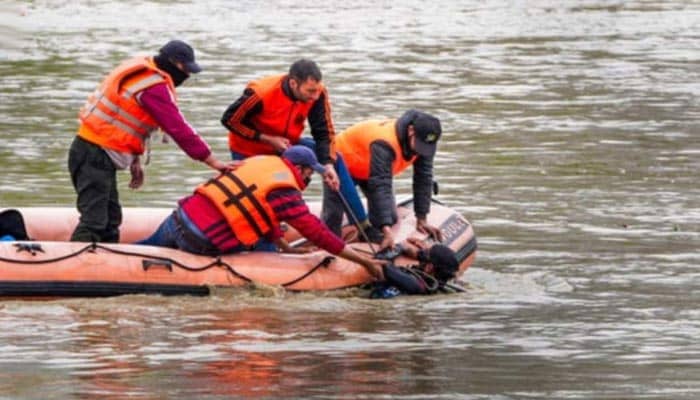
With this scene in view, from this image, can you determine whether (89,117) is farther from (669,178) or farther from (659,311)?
(669,178)

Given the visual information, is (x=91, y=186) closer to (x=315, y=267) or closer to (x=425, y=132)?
(x=315, y=267)

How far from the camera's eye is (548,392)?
8.66m

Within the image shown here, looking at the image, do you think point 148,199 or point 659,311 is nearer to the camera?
point 659,311

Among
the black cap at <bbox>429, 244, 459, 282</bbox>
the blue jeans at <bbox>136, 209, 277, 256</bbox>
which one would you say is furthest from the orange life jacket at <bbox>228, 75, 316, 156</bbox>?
the black cap at <bbox>429, 244, 459, 282</bbox>

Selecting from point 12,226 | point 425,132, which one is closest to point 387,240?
point 425,132

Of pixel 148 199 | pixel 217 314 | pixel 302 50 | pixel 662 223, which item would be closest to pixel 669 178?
pixel 662 223

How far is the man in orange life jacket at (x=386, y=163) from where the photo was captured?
1140cm

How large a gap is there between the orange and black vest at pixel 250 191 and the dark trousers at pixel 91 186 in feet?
2.00

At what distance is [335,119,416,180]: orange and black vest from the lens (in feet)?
37.7

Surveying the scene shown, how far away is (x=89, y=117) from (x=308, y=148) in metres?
1.25

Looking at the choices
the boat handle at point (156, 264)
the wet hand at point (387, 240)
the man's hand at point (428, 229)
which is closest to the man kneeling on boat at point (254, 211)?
the boat handle at point (156, 264)

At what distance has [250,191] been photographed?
10.8 metres

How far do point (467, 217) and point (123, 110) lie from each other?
455 centimetres

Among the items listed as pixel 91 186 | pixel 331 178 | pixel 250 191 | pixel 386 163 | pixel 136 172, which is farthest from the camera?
pixel 136 172
